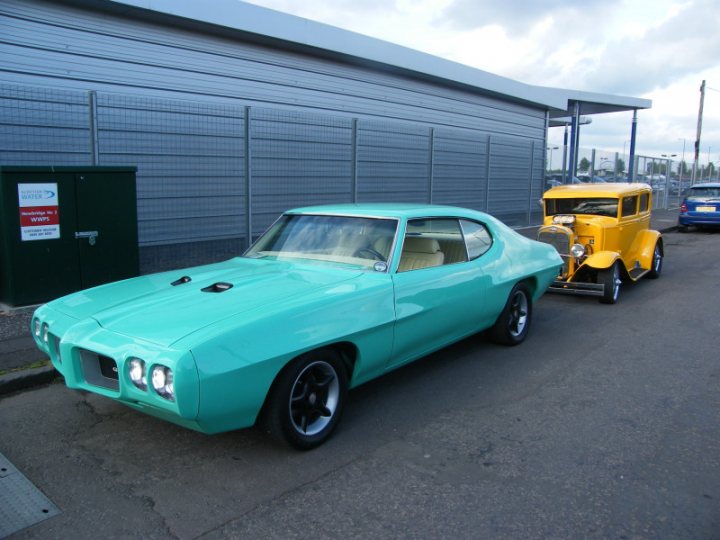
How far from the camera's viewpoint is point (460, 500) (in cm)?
298

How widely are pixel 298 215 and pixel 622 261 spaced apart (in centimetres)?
523

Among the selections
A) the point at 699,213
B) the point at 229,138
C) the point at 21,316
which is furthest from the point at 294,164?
the point at 699,213

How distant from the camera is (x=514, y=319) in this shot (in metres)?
5.77

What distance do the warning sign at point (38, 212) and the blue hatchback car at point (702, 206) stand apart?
678 inches

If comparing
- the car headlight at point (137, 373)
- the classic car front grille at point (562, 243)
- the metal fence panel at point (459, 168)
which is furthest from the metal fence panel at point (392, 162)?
the car headlight at point (137, 373)

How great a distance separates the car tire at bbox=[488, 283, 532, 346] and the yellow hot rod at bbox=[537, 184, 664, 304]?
220 centimetres

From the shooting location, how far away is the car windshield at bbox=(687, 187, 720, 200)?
55.2 ft

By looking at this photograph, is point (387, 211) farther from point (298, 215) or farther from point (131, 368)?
point (131, 368)

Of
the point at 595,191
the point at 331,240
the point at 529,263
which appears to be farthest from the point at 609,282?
the point at 331,240

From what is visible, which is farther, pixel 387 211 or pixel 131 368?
pixel 387 211

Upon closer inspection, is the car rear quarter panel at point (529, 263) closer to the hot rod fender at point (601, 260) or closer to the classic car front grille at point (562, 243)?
the hot rod fender at point (601, 260)

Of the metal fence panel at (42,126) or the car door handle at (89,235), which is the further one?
the metal fence panel at (42,126)

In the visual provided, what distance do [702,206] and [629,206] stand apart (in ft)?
35.0

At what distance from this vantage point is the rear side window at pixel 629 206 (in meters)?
8.23
